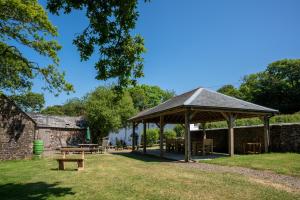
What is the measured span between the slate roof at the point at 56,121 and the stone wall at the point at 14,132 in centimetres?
1017

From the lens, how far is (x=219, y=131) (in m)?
22.0

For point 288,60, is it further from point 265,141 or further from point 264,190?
point 264,190

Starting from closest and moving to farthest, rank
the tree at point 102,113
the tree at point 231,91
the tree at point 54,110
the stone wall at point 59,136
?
1. the stone wall at point 59,136
2. the tree at point 102,113
3. the tree at point 231,91
4. the tree at point 54,110

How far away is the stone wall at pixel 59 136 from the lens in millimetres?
28188

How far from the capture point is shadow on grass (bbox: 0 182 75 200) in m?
6.82

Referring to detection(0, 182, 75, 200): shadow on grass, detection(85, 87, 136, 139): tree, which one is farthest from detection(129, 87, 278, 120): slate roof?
detection(85, 87, 136, 139): tree

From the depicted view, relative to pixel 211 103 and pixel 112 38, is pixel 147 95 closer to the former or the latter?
pixel 211 103

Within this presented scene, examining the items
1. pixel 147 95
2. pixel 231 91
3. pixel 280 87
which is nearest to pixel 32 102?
pixel 147 95

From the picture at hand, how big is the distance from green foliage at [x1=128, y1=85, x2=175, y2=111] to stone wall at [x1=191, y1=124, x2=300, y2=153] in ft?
124

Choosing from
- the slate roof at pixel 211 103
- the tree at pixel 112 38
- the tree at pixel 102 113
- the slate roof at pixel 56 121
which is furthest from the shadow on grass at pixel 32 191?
the tree at pixel 102 113

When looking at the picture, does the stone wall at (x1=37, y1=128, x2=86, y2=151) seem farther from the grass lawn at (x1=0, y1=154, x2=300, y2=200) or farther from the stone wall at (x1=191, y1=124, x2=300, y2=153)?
the grass lawn at (x1=0, y1=154, x2=300, y2=200)

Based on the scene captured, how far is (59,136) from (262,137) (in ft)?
68.6

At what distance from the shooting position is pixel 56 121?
100ft

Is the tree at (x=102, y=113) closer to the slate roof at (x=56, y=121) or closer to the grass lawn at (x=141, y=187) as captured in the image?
the slate roof at (x=56, y=121)
